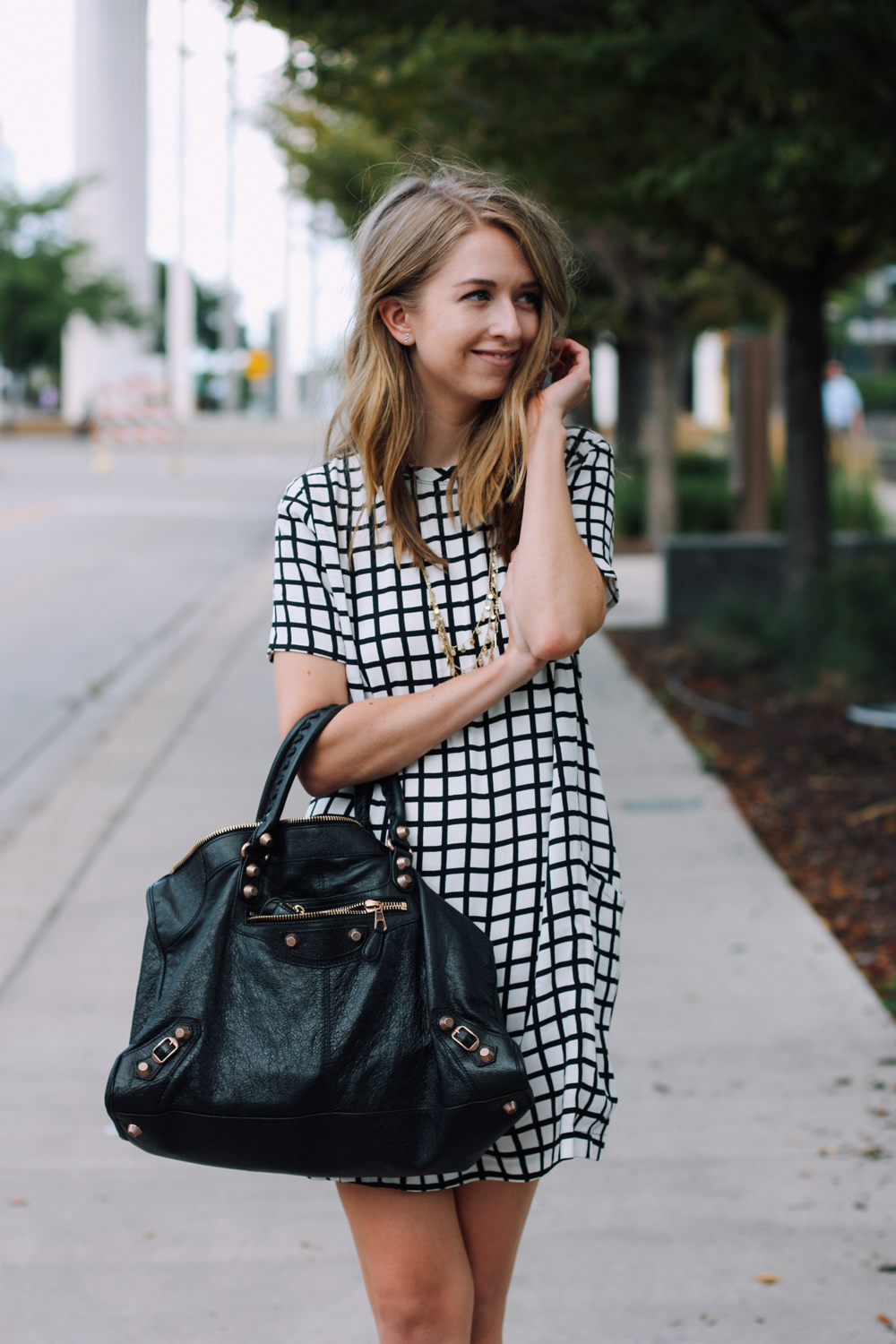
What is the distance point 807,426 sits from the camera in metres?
9.09

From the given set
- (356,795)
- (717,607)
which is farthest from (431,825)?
(717,607)

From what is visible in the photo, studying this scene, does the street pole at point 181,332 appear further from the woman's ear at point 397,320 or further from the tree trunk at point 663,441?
the woman's ear at point 397,320

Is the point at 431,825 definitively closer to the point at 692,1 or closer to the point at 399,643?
the point at 399,643

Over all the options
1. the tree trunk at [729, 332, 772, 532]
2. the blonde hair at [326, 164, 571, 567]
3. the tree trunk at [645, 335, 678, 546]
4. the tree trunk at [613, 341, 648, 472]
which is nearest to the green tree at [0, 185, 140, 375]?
the tree trunk at [613, 341, 648, 472]

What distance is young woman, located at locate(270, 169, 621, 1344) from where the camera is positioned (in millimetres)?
1829

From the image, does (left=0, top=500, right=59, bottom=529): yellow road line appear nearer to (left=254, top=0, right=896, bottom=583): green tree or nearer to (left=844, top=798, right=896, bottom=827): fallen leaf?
(left=254, top=0, right=896, bottom=583): green tree

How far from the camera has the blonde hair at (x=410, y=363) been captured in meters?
1.88

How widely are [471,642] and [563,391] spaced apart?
35cm

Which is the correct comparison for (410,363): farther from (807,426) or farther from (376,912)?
(807,426)

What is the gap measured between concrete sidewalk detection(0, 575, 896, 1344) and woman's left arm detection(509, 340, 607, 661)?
5.20 feet

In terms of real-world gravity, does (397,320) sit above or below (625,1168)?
above

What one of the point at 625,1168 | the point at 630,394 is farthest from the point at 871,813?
the point at 630,394


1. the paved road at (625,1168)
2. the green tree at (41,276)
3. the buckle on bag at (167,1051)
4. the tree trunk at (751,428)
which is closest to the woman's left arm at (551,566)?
the buckle on bag at (167,1051)

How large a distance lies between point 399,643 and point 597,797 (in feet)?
1.07
